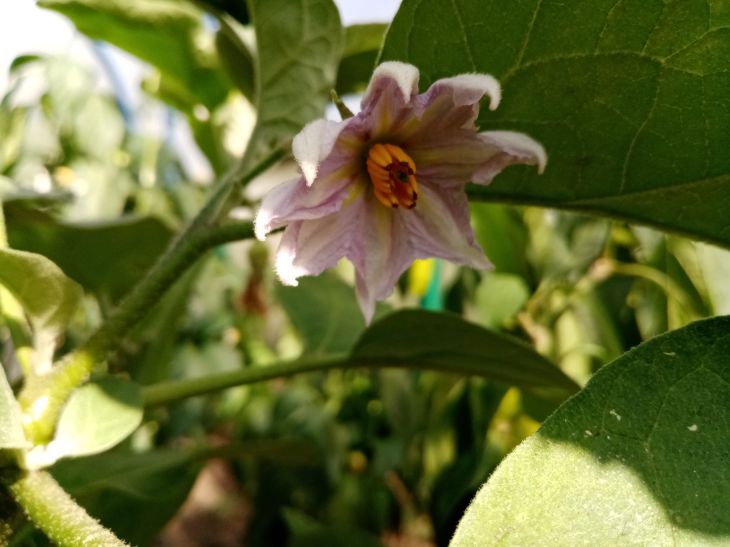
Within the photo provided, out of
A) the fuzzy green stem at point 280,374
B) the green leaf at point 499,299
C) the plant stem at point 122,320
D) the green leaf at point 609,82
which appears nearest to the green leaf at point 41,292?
the plant stem at point 122,320

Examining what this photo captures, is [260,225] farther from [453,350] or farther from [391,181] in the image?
[453,350]

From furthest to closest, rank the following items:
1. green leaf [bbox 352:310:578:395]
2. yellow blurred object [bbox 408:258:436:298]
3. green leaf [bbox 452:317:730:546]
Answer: yellow blurred object [bbox 408:258:436:298] → green leaf [bbox 352:310:578:395] → green leaf [bbox 452:317:730:546]

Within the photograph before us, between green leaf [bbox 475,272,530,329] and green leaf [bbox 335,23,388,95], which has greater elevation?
green leaf [bbox 335,23,388,95]

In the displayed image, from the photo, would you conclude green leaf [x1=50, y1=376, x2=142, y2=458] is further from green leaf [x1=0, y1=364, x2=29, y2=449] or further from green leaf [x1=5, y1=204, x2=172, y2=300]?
green leaf [x1=5, y1=204, x2=172, y2=300]

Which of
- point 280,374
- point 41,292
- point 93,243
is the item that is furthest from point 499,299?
point 41,292

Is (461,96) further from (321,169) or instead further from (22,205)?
(22,205)

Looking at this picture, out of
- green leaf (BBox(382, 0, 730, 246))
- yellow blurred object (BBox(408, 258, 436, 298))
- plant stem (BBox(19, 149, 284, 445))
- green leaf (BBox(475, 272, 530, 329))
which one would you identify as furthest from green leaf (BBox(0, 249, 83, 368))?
yellow blurred object (BBox(408, 258, 436, 298))

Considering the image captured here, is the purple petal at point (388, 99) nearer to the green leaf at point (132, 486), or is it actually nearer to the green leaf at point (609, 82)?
the green leaf at point (609, 82)
